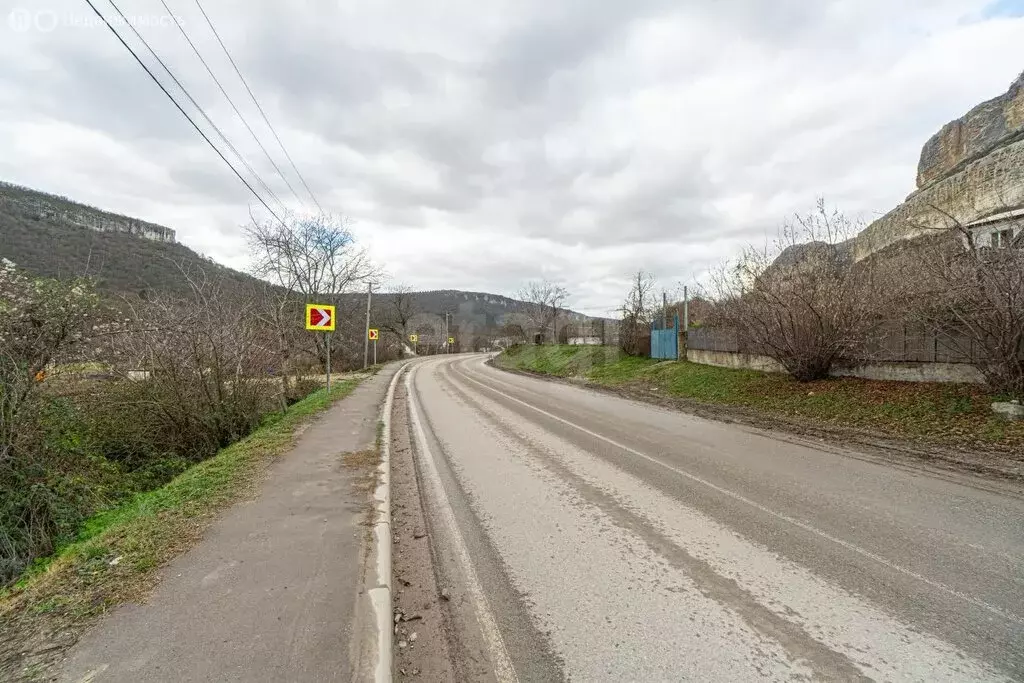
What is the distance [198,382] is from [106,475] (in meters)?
2.39

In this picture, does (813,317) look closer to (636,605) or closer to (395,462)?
(395,462)

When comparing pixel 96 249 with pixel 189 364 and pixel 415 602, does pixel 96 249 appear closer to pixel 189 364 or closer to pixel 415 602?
pixel 189 364

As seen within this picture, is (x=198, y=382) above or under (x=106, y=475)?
above

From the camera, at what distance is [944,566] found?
3.72m

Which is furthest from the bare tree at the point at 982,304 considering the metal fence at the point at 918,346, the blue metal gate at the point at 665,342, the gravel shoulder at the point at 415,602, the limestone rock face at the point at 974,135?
the limestone rock face at the point at 974,135

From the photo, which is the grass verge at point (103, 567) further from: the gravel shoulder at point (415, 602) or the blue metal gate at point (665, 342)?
the blue metal gate at point (665, 342)

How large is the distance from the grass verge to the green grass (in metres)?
11.1

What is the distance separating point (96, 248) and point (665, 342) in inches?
892

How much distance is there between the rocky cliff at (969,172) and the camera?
22.2 metres

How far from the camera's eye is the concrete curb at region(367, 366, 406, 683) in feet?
8.64

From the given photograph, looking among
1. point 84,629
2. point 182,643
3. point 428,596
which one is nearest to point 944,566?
point 428,596

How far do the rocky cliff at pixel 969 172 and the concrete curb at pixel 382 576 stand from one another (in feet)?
67.8

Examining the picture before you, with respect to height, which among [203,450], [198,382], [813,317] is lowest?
[203,450]

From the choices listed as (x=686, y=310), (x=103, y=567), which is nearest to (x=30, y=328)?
(x=103, y=567)
